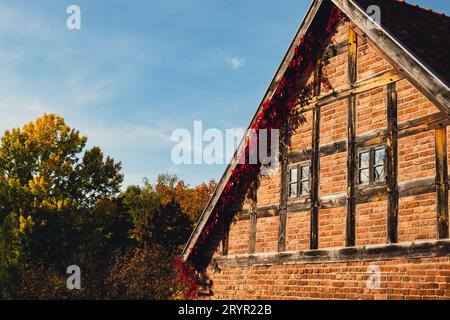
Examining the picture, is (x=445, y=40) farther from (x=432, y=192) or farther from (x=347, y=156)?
(x=432, y=192)

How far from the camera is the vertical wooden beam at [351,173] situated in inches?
347

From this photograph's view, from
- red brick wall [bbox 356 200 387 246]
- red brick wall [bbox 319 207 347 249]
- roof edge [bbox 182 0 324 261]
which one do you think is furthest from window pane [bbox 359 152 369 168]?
roof edge [bbox 182 0 324 261]

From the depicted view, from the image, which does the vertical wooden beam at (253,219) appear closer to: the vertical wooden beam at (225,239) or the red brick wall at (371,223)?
Answer: the vertical wooden beam at (225,239)

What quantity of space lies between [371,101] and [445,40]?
2.26m

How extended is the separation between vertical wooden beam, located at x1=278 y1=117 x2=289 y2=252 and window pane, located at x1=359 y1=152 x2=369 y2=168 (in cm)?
189

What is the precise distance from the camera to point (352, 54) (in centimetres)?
957

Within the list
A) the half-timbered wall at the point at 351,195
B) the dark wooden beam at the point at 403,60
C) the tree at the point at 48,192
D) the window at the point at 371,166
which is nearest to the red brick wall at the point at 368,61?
the half-timbered wall at the point at 351,195

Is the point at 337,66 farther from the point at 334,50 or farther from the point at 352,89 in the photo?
the point at 352,89

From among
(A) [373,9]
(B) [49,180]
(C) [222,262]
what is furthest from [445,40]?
(B) [49,180]

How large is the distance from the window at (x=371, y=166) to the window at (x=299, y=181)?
128 cm

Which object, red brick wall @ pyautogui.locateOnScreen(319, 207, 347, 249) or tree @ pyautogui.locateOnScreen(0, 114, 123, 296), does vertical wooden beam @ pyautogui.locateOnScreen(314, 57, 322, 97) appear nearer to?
red brick wall @ pyautogui.locateOnScreen(319, 207, 347, 249)

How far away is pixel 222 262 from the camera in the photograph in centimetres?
1162

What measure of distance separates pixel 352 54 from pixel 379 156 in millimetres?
2074

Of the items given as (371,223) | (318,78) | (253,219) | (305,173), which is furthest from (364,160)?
(253,219)
